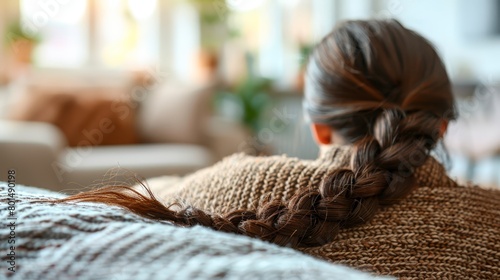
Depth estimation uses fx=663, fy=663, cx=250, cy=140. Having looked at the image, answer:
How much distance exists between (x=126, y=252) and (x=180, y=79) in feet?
16.7

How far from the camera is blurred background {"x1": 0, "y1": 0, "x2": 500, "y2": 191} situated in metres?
3.11

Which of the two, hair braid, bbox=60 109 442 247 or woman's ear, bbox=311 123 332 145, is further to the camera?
woman's ear, bbox=311 123 332 145

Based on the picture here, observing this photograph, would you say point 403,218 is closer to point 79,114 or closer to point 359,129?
point 359,129

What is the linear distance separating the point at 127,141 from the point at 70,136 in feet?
1.01

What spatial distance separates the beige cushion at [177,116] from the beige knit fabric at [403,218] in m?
2.63

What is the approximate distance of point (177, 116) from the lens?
3.46 meters

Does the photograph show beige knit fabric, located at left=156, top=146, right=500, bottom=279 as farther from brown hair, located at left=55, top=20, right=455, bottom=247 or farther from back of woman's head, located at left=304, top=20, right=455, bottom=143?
back of woman's head, located at left=304, top=20, right=455, bottom=143

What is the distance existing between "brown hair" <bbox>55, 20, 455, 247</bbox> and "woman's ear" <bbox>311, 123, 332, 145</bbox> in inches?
0.5

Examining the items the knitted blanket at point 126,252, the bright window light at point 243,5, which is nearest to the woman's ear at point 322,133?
the knitted blanket at point 126,252

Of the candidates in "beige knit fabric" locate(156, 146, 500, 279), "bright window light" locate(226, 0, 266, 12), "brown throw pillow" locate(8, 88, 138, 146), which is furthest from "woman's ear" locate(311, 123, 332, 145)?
"bright window light" locate(226, 0, 266, 12)

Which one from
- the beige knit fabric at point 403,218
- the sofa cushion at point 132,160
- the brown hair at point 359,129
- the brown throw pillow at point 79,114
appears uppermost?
the brown hair at point 359,129

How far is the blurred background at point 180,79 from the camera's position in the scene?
3.11m

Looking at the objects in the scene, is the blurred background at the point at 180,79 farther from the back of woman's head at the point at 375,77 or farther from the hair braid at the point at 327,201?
the hair braid at the point at 327,201

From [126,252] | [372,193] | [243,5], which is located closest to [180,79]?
[243,5]
